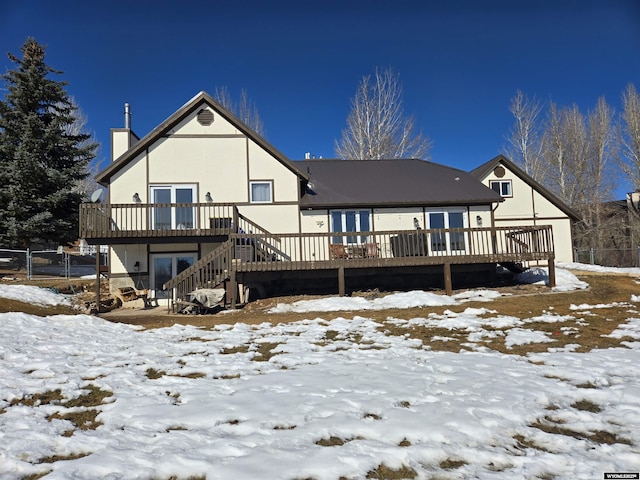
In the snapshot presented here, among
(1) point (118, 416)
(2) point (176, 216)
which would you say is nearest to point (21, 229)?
(2) point (176, 216)

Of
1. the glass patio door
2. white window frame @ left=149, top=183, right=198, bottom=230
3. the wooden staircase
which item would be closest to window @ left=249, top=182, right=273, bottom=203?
white window frame @ left=149, top=183, right=198, bottom=230

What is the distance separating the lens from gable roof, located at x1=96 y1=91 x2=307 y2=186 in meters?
14.9

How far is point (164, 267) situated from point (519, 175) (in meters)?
19.1

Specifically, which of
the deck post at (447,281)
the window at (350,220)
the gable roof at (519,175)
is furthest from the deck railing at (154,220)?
the gable roof at (519,175)

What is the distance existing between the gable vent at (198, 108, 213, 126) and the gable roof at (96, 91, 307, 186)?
0.70 ft

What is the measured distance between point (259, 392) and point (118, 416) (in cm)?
139

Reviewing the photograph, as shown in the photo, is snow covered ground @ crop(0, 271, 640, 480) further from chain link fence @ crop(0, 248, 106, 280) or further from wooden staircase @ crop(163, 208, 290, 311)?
chain link fence @ crop(0, 248, 106, 280)

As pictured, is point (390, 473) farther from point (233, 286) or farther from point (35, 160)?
point (35, 160)

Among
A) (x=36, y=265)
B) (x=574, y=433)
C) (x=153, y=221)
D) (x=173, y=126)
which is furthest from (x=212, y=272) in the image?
(x=36, y=265)

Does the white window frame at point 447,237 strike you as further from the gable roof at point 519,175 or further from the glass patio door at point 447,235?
the gable roof at point 519,175

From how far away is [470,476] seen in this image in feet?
8.43

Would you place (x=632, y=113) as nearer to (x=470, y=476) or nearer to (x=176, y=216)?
(x=176, y=216)

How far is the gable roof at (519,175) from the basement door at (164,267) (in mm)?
15898

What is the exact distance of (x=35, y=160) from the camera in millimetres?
18422
